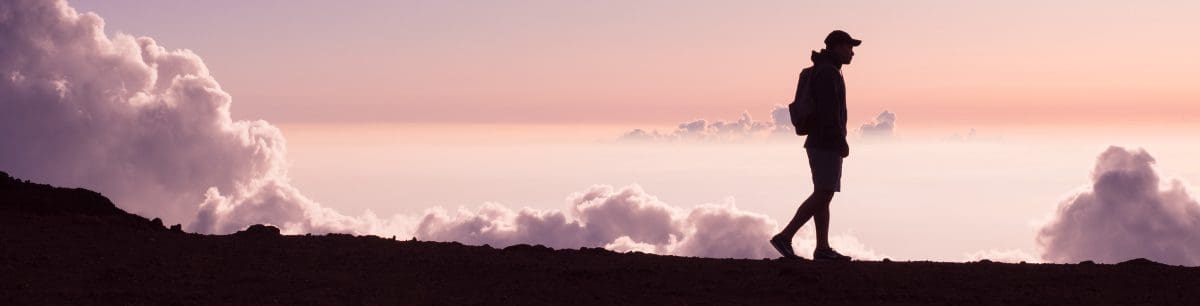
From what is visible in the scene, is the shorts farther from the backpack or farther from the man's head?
the man's head

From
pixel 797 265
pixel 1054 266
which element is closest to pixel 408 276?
pixel 797 265

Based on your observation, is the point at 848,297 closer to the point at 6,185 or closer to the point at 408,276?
the point at 408,276

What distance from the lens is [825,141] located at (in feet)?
41.8

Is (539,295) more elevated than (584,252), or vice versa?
(584,252)

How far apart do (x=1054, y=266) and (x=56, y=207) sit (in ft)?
38.7

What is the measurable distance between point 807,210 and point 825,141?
2.34 ft

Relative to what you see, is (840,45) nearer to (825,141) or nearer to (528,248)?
(825,141)

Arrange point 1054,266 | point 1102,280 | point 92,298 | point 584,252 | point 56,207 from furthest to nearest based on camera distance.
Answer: point 56,207 → point 584,252 → point 1054,266 → point 1102,280 → point 92,298

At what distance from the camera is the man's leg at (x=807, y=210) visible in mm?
12790

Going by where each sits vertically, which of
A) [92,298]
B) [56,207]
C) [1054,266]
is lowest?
[92,298]

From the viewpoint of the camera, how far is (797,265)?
39.3 ft

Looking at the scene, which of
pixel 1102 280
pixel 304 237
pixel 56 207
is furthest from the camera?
pixel 56 207

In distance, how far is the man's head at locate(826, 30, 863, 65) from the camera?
12.9m

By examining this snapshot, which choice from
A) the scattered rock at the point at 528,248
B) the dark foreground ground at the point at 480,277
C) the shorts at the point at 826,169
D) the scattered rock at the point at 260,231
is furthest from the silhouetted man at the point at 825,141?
the scattered rock at the point at 260,231
